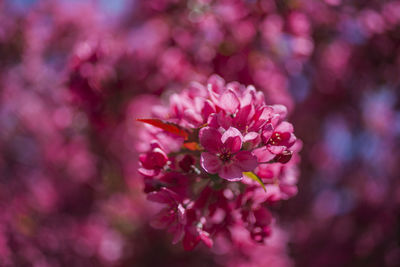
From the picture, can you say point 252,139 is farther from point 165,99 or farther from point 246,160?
point 165,99

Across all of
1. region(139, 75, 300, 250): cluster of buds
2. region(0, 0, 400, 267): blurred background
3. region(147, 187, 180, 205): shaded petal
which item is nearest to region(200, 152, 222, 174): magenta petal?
region(139, 75, 300, 250): cluster of buds

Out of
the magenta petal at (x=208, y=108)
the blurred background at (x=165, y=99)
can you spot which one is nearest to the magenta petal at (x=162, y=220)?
the magenta petal at (x=208, y=108)

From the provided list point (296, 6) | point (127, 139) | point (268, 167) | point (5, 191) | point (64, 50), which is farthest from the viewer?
point (64, 50)

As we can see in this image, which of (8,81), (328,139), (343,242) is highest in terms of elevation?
(8,81)

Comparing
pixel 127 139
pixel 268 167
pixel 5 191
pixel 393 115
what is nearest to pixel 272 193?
pixel 268 167

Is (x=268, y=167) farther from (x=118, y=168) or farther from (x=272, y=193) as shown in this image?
(x=118, y=168)

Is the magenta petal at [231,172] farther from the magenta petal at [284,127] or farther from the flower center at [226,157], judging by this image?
the magenta petal at [284,127]

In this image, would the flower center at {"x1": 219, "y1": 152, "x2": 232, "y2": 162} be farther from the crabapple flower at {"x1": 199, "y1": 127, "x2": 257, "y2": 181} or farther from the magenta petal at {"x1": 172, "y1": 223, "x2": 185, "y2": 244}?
the magenta petal at {"x1": 172, "y1": 223, "x2": 185, "y2": 244}
